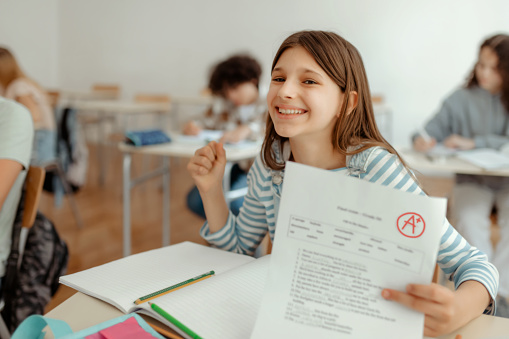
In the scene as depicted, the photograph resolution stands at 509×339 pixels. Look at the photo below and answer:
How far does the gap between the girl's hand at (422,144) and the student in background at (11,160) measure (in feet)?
5.18

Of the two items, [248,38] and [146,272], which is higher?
[248,38]

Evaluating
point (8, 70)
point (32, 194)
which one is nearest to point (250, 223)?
point (32, 194)

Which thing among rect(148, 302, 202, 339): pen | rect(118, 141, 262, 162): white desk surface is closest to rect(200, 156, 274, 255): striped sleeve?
rect(148, 302, 202, 339): pen

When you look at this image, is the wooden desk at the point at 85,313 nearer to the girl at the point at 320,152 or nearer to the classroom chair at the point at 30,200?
the girl at the point at 320,152

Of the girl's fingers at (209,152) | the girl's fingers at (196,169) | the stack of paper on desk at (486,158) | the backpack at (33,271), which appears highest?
the girl's fingers at (209,152)

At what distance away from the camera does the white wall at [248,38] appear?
4.48 metres

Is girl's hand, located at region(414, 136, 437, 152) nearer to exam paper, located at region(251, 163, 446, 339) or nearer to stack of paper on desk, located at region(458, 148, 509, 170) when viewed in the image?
stack of paper on desk, located at region(458, 148, 509, 170)

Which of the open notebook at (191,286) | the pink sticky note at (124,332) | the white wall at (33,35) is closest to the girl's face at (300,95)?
the open notebook at (191,286)

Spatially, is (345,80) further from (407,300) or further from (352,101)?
(407,300)

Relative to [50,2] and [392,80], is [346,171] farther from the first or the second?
[50,2]

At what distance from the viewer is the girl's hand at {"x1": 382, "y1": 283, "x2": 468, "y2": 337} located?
1.54 ft

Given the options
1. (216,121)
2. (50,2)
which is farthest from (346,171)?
(50,2)

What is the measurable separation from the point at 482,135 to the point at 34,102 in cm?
252

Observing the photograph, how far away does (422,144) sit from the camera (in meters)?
2.05
